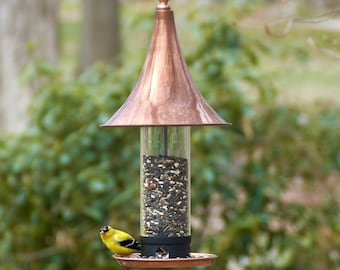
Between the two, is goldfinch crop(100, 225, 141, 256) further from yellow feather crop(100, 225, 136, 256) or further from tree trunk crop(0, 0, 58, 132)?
tree trunk crop(0, 0, 58, 132)

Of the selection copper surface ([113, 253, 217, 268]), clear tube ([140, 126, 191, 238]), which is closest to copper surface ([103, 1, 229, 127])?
clear tube ([140, 126, 191, 238])

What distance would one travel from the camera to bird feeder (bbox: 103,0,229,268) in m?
4.32

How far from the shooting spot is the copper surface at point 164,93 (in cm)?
429

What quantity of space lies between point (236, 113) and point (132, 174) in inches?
39.4

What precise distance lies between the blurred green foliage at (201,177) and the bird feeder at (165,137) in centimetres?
323

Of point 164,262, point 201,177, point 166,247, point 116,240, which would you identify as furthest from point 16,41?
point 164,262

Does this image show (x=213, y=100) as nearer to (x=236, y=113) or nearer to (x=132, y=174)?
(x=236, y=113)

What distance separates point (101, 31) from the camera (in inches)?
691

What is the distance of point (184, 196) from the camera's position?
491 centimetres

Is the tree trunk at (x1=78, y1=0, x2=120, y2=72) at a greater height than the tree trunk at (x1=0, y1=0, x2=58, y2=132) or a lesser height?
greater

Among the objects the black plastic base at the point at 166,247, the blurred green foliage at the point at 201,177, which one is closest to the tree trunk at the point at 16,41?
the blurred green foliage at the point at 201,177

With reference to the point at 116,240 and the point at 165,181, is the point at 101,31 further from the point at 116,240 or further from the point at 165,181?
the point at 165,181

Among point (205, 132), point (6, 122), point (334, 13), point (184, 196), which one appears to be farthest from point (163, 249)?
point (6, 122)

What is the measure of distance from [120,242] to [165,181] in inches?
15.2
